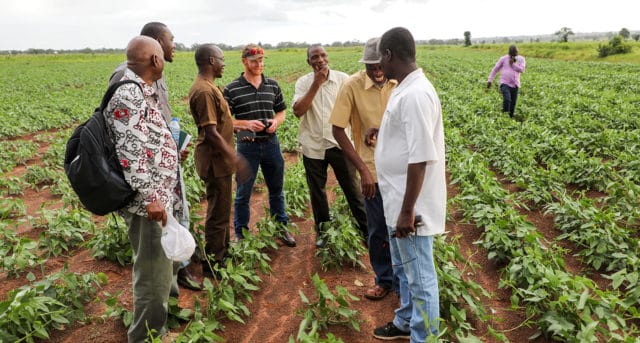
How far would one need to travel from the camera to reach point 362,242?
4406 millimetres

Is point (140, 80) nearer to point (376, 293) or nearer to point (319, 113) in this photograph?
point (319, 113)

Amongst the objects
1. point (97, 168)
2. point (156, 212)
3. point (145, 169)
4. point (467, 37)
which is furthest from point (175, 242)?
point (467, 37)

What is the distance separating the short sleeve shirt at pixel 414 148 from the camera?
7.07 feet

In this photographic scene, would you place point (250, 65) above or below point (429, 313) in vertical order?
above

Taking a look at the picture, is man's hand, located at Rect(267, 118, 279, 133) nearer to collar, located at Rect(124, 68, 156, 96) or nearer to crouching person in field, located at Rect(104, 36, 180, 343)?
crouching person in field, located at Rect(104, 36, 180, 343)

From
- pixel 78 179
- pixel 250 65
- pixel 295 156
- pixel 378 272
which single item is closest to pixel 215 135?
pixel 250 65

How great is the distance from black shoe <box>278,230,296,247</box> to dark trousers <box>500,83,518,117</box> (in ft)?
A: 26.3

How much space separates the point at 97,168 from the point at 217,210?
151 centimetres

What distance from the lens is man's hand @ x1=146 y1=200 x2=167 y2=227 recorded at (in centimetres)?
243

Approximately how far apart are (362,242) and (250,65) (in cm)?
210

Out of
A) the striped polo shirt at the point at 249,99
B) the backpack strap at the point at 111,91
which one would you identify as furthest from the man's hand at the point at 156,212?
the striped polo shirt at the point at 249,99

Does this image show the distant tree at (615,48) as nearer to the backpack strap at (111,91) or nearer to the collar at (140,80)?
the collar at (140,80)

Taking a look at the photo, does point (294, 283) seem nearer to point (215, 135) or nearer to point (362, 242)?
point (362, 242)

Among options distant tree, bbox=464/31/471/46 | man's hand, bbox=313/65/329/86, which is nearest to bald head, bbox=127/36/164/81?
man's hand, bbox=313/65/329/86
